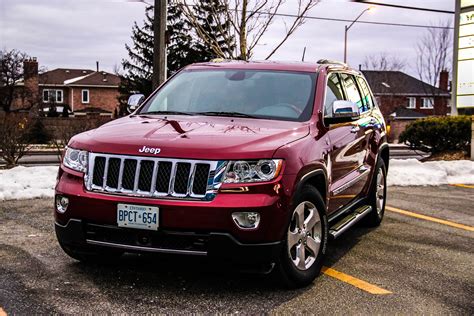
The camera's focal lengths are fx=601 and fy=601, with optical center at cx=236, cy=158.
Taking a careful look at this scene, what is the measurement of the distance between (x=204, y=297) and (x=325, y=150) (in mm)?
1614

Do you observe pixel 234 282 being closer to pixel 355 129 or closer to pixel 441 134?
pixel 355 129

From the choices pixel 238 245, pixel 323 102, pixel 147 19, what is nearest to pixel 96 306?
pixel 238 245

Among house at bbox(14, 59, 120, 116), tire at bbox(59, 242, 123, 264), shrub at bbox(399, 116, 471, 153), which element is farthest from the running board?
house at bbox(14, 59, 120, 116)

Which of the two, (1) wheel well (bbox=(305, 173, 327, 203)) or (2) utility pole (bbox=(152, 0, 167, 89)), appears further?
(2) utility pole (bbox=(152, 0, 167, 89))

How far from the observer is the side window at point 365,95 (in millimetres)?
7054

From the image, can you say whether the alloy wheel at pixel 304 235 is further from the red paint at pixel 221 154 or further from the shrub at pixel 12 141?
the shrub at pixel 12 141

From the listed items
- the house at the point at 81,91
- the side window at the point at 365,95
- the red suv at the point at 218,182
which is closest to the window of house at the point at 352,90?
the side window at the point at 365,95

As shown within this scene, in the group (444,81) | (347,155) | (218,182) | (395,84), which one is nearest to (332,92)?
(347,155)

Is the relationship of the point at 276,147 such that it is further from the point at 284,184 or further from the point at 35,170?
the point at 35,170

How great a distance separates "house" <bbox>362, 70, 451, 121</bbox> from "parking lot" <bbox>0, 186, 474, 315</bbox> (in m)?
53.6

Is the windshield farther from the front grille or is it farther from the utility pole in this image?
the utility pole

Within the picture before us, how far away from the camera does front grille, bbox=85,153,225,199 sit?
4086mm

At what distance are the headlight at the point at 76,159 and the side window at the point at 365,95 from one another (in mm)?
3565

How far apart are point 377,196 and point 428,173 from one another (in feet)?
17.0
